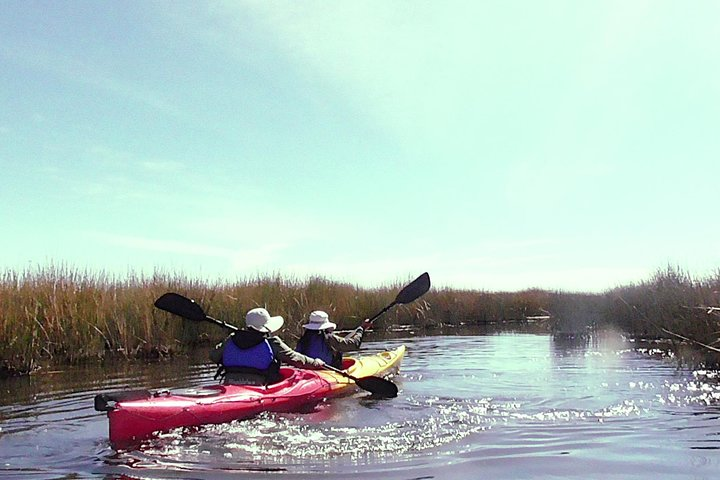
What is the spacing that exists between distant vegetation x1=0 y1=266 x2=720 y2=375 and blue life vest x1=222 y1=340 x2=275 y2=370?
3.79m

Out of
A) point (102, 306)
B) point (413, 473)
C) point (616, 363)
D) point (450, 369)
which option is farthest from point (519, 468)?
point (102, 306)

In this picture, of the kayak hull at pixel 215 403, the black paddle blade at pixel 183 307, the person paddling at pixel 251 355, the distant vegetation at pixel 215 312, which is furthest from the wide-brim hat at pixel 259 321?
the distant vegetation at pixel 215 312

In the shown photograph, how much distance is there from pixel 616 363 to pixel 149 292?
8321mm

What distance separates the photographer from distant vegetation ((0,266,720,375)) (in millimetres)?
9664

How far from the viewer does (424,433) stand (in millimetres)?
5594

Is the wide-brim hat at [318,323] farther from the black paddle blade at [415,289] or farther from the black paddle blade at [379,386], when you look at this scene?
the black paddle blade at [415,289]

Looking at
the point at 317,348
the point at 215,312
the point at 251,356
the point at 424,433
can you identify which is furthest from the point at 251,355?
the point at 215,312

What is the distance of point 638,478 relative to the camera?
418 cm

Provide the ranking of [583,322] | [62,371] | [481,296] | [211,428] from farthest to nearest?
[481,296]
[583,322]
[62,371]
[211,428]

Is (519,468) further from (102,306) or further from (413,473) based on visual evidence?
(102,306)

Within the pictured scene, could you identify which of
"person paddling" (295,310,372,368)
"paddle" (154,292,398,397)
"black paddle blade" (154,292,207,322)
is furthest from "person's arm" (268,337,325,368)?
"black paddle blade" (154,292,207,322)

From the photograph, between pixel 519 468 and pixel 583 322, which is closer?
pixel 519 468

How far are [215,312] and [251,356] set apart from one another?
6.77 meters

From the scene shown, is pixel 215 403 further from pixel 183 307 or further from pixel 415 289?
pixel 415 289
